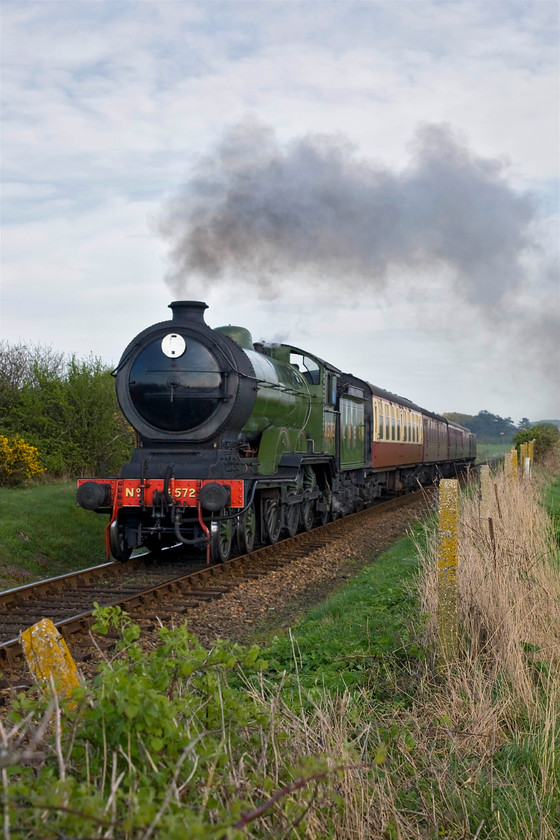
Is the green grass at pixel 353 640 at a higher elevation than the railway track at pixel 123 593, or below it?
higher

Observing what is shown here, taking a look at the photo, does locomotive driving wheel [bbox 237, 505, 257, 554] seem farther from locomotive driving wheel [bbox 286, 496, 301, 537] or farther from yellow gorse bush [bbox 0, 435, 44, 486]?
yellow gorse bush [bbox 0, 435, 44, 486]

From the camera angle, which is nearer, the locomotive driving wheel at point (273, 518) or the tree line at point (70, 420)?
the locomotive driving wheel at point (273, 518)

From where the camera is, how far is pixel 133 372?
36.4 ft

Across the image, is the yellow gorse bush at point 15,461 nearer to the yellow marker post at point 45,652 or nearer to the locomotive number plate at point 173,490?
the locomotive number plate at point 173,490

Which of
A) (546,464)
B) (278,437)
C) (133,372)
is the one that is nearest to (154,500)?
(133,372)

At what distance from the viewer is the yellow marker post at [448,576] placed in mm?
5184

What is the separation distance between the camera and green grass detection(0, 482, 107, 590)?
11844mm

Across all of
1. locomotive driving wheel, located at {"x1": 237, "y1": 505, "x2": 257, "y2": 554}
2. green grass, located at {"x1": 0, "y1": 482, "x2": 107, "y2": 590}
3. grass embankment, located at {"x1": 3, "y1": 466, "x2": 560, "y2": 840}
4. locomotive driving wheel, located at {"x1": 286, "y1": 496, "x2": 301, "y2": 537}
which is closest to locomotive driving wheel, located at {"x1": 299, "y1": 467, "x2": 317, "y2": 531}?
locomotive driving wheel, located at {"x1": 286, "y1": 496, "x2": 301, "y2": 537}

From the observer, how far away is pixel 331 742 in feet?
10.9

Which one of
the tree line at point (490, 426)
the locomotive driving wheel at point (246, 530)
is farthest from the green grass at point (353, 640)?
the tree line at point (490, 426)

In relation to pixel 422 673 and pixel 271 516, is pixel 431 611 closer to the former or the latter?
pixel 422 673

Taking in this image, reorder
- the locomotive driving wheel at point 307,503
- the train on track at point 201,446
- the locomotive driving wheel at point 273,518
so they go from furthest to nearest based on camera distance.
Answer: the locomotive driving wheel at point 307,503
the locomotive driving wheel at point 273,518
the train on track at point 201,446

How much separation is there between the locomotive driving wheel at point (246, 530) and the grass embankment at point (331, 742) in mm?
5027

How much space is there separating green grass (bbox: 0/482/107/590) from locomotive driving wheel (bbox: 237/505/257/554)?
283 cm
